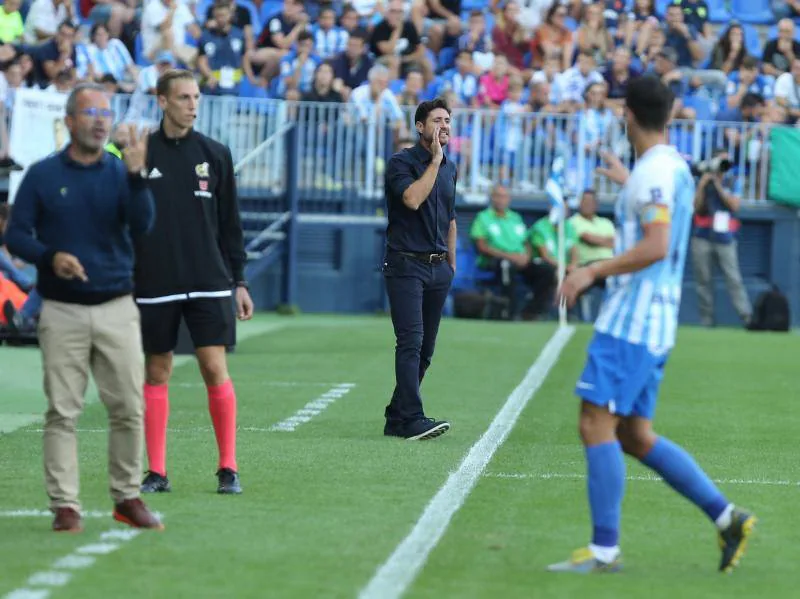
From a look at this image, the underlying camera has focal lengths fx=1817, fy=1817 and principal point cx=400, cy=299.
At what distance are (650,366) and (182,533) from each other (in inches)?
81.3

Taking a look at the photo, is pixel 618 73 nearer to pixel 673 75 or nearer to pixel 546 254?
pixel 673 75

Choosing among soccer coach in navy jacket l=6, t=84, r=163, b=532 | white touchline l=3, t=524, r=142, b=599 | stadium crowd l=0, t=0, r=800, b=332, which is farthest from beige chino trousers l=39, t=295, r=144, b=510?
stadium crowd l=0, t=0, r=800, b=332

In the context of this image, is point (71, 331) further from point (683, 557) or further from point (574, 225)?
point (574, 225)

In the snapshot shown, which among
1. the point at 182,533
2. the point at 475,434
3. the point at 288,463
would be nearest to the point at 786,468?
the point at 475,434

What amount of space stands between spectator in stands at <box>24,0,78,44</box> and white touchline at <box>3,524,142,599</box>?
19.8m

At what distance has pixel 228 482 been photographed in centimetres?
862

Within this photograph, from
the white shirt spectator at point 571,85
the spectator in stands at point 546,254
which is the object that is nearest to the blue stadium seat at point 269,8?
the white shirt spectator at point 571,85

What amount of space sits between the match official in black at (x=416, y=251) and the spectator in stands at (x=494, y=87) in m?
15.0

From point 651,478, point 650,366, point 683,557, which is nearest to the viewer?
point 650,366

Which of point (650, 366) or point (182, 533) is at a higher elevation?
point (650, 366)

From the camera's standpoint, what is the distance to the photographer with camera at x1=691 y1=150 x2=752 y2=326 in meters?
25.3

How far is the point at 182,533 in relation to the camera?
743 centimetres

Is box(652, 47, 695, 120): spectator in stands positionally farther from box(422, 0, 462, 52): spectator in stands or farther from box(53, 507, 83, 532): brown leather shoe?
box(53, 507, 83, 532): brown leather shoe

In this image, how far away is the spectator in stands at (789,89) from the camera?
2698cm
